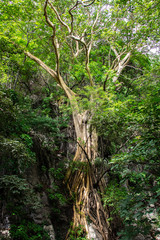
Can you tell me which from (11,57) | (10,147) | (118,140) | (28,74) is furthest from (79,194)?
(28,74)

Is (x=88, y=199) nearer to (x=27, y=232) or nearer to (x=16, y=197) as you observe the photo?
(x=27, y=232)

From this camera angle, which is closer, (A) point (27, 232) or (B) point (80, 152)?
(A) point (27, 232)

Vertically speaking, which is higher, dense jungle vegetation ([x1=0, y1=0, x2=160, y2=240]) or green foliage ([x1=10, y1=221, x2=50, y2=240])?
dense jungle vegetation ([x1=0, y1=0, x2=160, y2=240])

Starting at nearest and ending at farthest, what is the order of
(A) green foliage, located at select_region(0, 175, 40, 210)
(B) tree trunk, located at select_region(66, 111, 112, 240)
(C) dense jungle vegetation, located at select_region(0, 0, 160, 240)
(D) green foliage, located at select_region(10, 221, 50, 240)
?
(C) dense jungle vegetation, located at select_region(0, 0, 160, 240) < (D) green foliage, located at select_region(10, 221, 50, 240) < (A) green foliage, located at select_region(0, 175, 40, 210) < (B) tree trunk, located at select_region(66, 111, 112, 240)

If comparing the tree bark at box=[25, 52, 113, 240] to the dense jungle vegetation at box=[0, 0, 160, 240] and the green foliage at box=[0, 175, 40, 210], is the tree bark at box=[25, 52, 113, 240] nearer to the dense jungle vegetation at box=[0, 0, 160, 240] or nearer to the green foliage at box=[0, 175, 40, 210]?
the dense jungle vegetation at box=[0, 0, 160, 240]

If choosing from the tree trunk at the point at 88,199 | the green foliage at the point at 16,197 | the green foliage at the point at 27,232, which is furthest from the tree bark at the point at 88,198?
the green foliage at the point at 16,197

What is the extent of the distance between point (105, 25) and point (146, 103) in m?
6.78

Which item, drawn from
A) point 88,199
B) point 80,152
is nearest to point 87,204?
point 88,199

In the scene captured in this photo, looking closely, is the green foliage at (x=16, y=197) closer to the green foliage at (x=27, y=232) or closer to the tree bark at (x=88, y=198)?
the green foliage at (x=27, y=232)

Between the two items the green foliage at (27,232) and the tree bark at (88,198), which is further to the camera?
the tree bark at (88,198)

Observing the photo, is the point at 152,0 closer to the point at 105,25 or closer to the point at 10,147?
the point at 105,25

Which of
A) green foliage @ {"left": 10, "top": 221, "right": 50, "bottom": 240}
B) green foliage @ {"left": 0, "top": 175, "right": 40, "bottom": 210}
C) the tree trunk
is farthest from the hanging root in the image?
green foliage @ {"left": 0, "top": 175, "right": 40, "bottom": 210}

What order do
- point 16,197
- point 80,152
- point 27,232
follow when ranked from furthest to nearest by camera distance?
point 80,152
point 16,197
point 27,232

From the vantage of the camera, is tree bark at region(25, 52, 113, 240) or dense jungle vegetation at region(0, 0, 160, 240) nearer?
dense jungle vegetation at region(0, 0, 160, 240)
